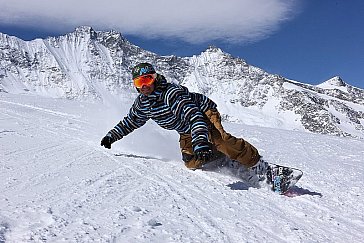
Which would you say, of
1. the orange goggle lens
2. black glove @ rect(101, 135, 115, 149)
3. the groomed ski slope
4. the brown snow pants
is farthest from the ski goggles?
black glove @ rect(101, 135, 115, 149)

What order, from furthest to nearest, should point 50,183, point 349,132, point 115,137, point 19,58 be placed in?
point 19,58 < point 349,132 < point 115,137 < point 50,183

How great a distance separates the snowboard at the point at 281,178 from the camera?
165 inches

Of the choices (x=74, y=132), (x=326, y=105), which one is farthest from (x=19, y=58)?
(x=74, y=132)

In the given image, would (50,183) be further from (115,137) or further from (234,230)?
(115,137)

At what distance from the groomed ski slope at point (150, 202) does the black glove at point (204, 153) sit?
0.32 meters

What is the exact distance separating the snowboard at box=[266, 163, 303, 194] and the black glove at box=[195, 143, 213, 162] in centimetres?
85

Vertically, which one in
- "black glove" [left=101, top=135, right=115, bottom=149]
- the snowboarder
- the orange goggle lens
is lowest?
"black glove" [left=101, top=135, right=115, bottom=149]

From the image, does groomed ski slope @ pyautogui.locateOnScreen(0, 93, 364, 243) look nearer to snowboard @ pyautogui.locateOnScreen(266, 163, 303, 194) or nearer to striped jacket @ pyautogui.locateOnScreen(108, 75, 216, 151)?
snowboard @ pyautogui.locateOnScreen(266, 163, 303, 194)

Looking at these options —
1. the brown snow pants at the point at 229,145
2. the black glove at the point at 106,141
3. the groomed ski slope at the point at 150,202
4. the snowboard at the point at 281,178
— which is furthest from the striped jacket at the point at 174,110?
the snowboard at the point at 281,178

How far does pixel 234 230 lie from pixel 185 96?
2.09 m

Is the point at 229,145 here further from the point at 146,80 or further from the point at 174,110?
the point at 146,80

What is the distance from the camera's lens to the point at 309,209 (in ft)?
11.6

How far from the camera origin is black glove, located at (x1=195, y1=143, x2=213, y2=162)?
3916 mm

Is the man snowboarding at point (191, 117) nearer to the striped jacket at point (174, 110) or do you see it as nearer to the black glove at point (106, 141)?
the striped jacket at point (174, 110)
